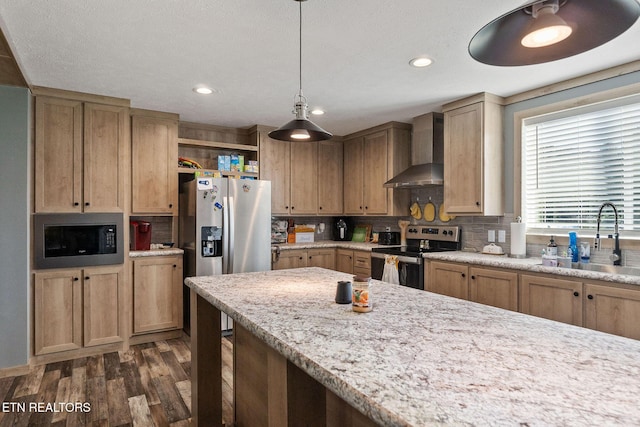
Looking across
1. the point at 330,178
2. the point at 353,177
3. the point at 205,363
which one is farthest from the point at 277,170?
the point at 205,363

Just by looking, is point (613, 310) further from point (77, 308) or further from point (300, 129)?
point (77, 308)

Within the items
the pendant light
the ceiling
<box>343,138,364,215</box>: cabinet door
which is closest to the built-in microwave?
the ceiling

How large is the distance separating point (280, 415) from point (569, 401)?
815mm

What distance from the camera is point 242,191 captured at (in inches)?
162

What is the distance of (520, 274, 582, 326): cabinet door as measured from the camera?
8.54ft

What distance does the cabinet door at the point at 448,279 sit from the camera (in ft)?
10.9

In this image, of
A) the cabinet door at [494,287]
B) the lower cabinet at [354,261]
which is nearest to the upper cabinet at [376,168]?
the lower cabinet at [354,261]

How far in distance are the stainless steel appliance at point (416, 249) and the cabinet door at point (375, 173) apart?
1.63 feet

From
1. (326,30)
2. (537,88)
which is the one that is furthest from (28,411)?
(537,88)

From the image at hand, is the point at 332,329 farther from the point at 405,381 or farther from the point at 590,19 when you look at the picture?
the point at 590,19

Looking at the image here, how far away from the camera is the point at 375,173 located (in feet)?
15.9

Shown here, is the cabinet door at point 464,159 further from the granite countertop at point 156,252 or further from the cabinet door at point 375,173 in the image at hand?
the granite countertop at point 156,252

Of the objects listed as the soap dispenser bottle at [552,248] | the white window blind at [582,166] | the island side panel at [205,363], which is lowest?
the island side panel at [205,363]

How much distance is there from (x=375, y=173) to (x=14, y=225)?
11.9 ft
